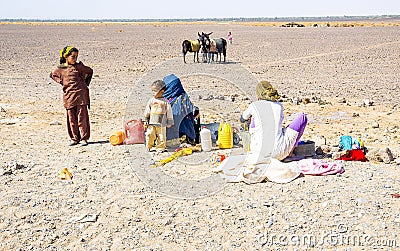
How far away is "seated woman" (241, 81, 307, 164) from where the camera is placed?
5965mm

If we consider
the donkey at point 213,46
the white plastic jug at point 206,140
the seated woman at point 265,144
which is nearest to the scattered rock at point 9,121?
the white plastic jug at point 206,140

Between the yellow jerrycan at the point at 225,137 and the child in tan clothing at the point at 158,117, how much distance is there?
717 mm

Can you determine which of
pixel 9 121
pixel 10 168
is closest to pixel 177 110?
pixel 10 168

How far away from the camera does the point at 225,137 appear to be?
22.8 feet

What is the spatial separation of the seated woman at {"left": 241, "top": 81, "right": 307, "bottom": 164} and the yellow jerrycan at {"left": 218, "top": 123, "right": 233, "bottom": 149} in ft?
2.57

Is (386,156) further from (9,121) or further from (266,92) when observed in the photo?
(9,121)

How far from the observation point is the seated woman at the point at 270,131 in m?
5.96

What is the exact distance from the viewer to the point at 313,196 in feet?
16.9

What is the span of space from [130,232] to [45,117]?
5.54 m

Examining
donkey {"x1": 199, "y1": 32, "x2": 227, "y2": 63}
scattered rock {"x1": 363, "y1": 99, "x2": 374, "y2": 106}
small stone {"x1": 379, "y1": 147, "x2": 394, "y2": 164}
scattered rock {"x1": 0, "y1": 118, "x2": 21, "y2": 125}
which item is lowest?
scattered rock {"x1": 0, "y1": 118, "x2": 21, "y2": 125}

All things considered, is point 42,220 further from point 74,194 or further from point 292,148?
point 292,148

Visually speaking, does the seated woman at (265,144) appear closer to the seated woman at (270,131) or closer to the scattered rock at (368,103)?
the seated woman at (270,131)

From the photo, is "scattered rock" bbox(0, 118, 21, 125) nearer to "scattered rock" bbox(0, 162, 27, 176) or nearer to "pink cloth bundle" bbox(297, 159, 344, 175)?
"scattered rock" bbox(0, 162, 27, 176)

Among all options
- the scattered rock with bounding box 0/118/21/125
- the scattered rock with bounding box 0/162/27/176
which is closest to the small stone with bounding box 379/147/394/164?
the scattered rock with bounding box 0/162/27/176
